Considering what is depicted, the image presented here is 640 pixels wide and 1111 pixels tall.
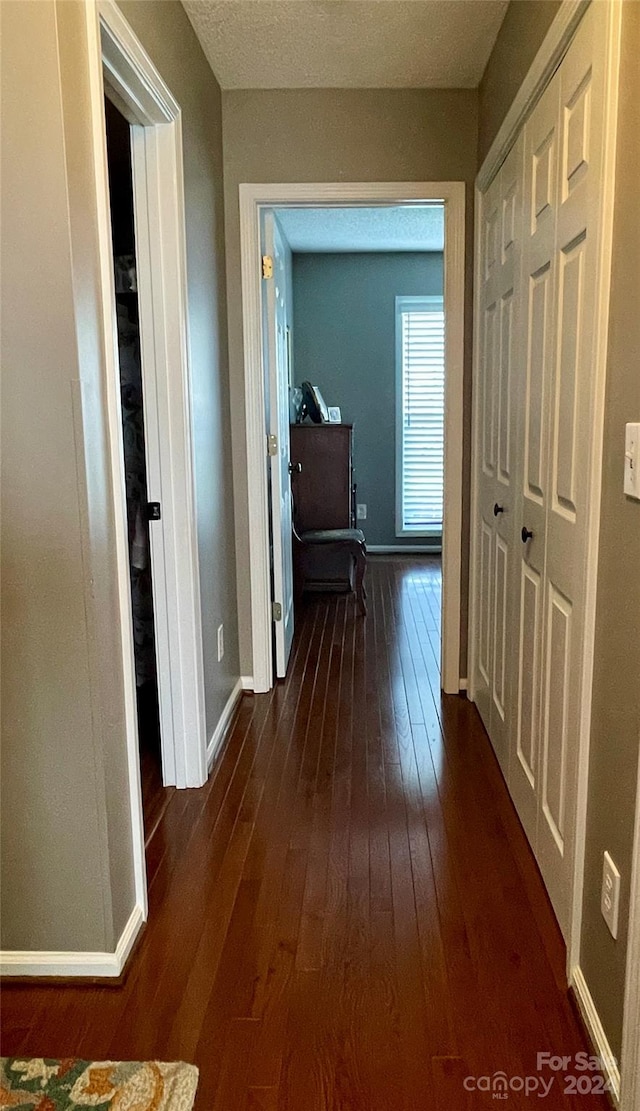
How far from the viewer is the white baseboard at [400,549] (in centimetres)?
662

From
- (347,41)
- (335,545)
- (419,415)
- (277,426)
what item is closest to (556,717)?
(277,426)

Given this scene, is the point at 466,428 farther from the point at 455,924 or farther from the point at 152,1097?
the point at 152,1097

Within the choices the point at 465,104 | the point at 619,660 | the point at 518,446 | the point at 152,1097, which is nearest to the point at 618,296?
the point at 619,660

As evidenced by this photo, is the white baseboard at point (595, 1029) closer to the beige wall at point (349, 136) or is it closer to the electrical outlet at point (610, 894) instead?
the electrical outlet at point (610, 894)

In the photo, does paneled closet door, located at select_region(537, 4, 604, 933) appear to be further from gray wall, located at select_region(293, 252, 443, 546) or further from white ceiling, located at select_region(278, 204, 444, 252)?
gray wall, located at select_region(293, 252, 443, 546)

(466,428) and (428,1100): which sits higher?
(466,428)

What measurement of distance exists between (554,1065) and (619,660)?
0.80m

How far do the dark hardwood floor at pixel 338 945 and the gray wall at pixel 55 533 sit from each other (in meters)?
0.21

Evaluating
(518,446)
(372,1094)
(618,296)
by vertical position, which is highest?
(618,296)

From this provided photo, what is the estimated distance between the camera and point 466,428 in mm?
3285

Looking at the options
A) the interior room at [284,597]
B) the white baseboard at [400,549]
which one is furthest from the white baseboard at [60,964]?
the white baseboard at [400,549]

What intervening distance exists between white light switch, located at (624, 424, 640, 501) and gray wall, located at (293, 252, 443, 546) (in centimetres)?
525

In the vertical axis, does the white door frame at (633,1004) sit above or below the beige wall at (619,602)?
below

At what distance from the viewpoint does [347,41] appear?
2688 millimetres
